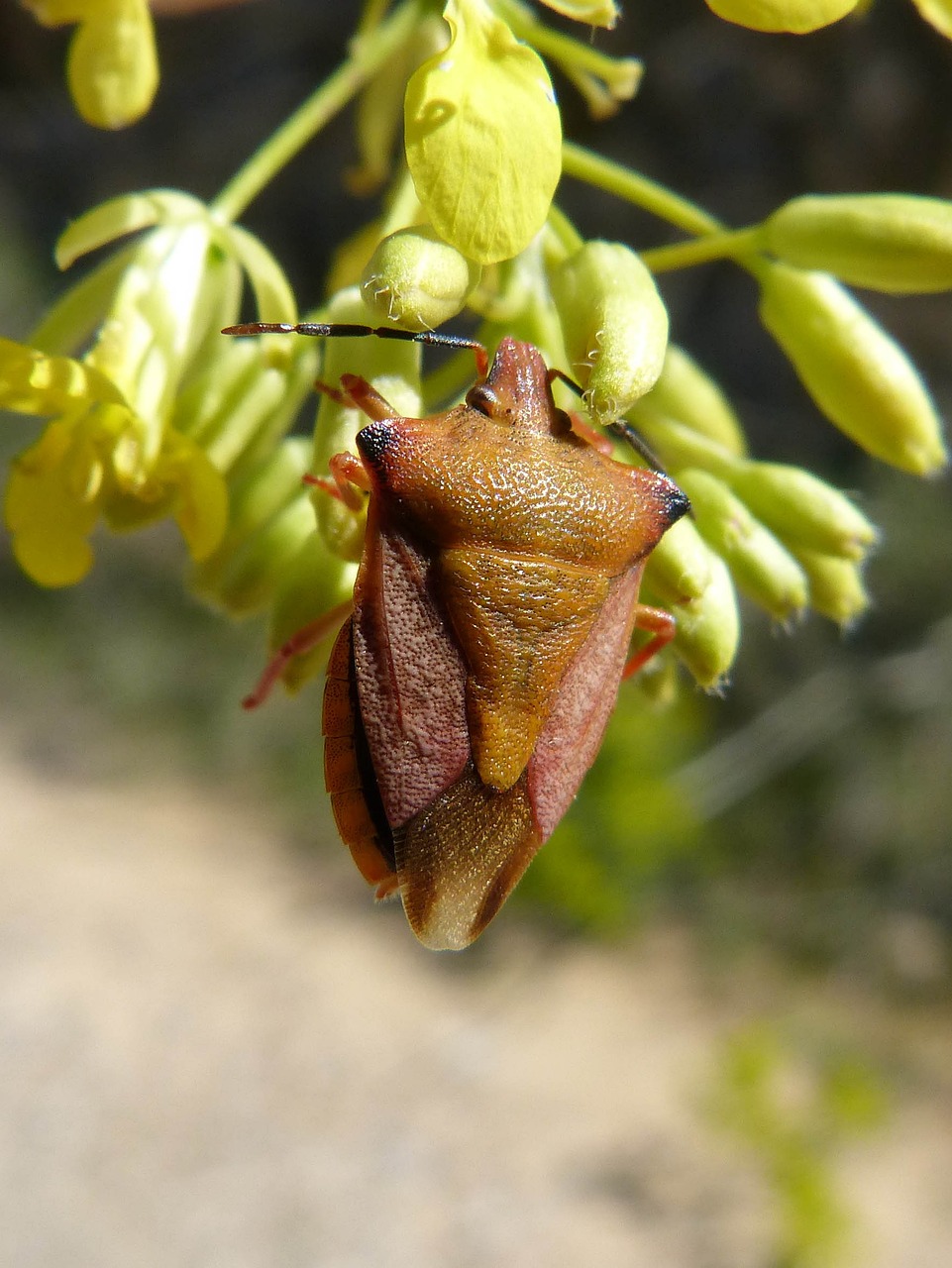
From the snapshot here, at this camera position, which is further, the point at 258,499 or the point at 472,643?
the point at 258,499

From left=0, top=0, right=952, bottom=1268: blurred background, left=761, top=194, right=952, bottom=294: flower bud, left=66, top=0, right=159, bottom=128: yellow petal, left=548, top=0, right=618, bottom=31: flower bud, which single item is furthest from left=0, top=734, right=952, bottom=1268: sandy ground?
left=548, top=0, right=618, bottom=31: flower bud

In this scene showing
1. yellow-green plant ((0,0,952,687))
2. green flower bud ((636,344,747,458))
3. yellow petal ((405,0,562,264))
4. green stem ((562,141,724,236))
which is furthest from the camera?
green flower bud ((636,344,747,458))

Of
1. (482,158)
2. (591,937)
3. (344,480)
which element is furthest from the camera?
(591,937)

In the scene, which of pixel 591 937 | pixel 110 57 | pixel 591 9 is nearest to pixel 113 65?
pixel 110 57

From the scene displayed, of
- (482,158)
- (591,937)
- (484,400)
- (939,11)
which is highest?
(939,11)

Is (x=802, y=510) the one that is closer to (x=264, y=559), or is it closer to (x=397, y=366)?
(x=397, y=366)

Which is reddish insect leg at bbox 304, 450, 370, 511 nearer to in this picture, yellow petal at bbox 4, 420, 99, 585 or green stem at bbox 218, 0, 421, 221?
yellow petal at bbox 4, 420, 99, 585

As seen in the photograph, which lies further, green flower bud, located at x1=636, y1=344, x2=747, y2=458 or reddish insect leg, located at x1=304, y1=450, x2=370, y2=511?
green flower bud, located at x1=636, y1=344, x2=747, y2=458
